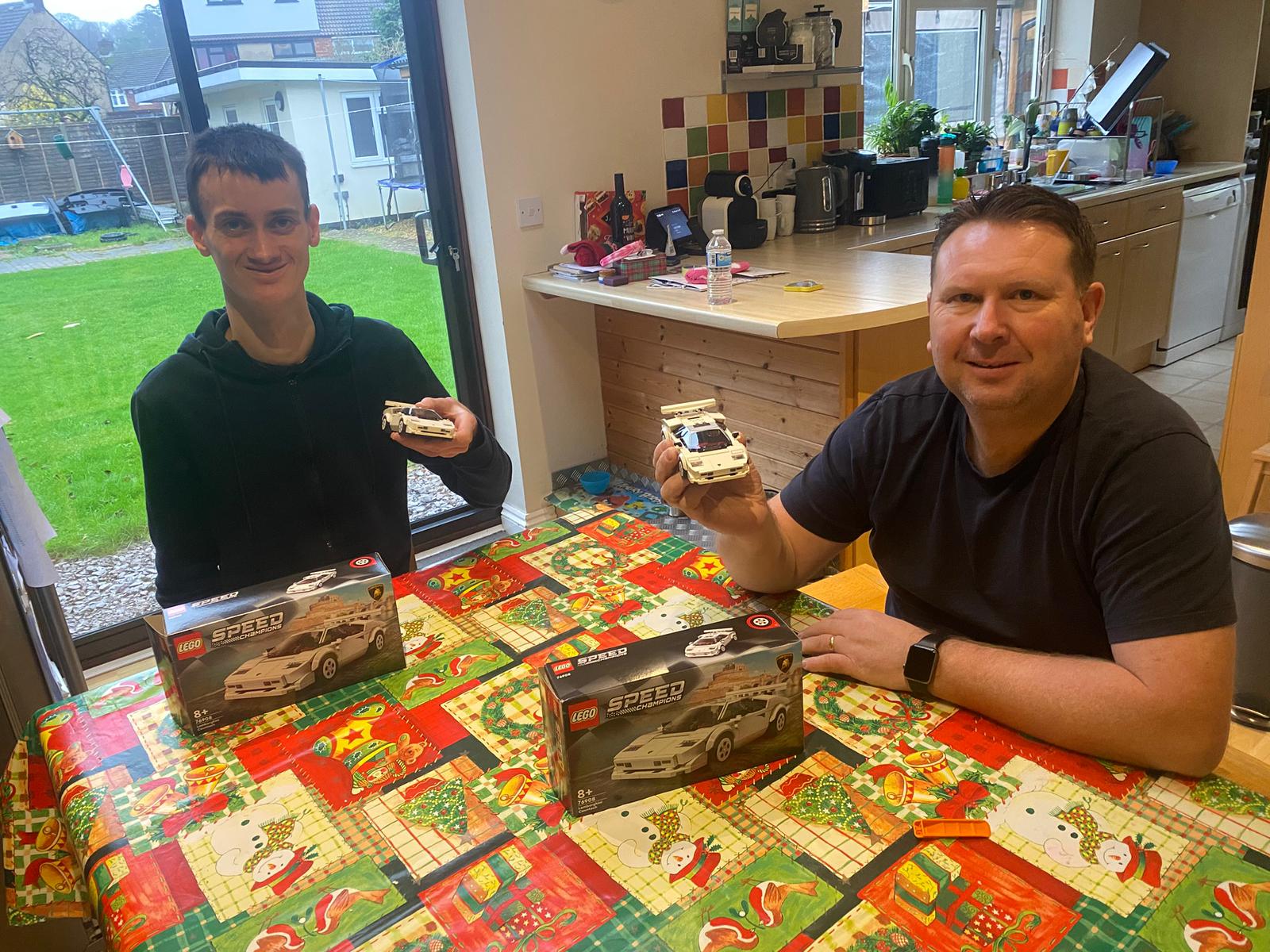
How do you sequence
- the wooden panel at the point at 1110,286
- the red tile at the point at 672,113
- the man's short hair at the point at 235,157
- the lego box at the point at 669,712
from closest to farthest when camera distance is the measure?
the lego box at the point at 669,712 → the man's short hair at the point at 235,157 → the red tile at the point at 672,113 → the wooden panel at the point at 1110,286

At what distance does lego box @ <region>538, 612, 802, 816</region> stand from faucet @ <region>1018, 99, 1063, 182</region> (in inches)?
159

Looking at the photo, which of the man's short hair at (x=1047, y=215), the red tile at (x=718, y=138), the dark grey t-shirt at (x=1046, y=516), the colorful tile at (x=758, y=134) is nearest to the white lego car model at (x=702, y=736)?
the dark grey t-shirt at (x=1046, y=516)

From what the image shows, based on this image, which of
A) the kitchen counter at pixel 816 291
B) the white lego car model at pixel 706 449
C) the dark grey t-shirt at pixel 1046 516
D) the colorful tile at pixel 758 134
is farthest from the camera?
the colorful tile at pixel 758 134

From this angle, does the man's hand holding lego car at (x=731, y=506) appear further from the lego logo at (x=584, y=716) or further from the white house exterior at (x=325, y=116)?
the white house exterior at (x=325, y=116)

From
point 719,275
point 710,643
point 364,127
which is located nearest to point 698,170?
point 719,275

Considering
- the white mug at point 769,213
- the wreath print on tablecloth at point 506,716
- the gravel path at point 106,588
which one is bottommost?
the gravel path at point 106,588

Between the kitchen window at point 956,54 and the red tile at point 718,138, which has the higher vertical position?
the kitchen window at point 956,54

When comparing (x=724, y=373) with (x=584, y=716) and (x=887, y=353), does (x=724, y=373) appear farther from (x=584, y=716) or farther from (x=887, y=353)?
(x=584, y=716)

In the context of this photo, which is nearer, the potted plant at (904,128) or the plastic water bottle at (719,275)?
the plastic water bottle at (719,275)

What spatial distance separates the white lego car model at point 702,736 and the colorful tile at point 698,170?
9.21 feet

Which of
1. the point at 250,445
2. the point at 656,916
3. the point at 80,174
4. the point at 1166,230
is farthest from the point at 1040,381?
the point at 1166,230

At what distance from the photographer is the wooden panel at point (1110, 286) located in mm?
4164

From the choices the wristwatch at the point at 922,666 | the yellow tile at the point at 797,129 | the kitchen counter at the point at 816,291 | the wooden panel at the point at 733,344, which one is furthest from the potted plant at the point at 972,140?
the wristwatch at the point at 922,666

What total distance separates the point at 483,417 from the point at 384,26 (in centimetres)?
133
